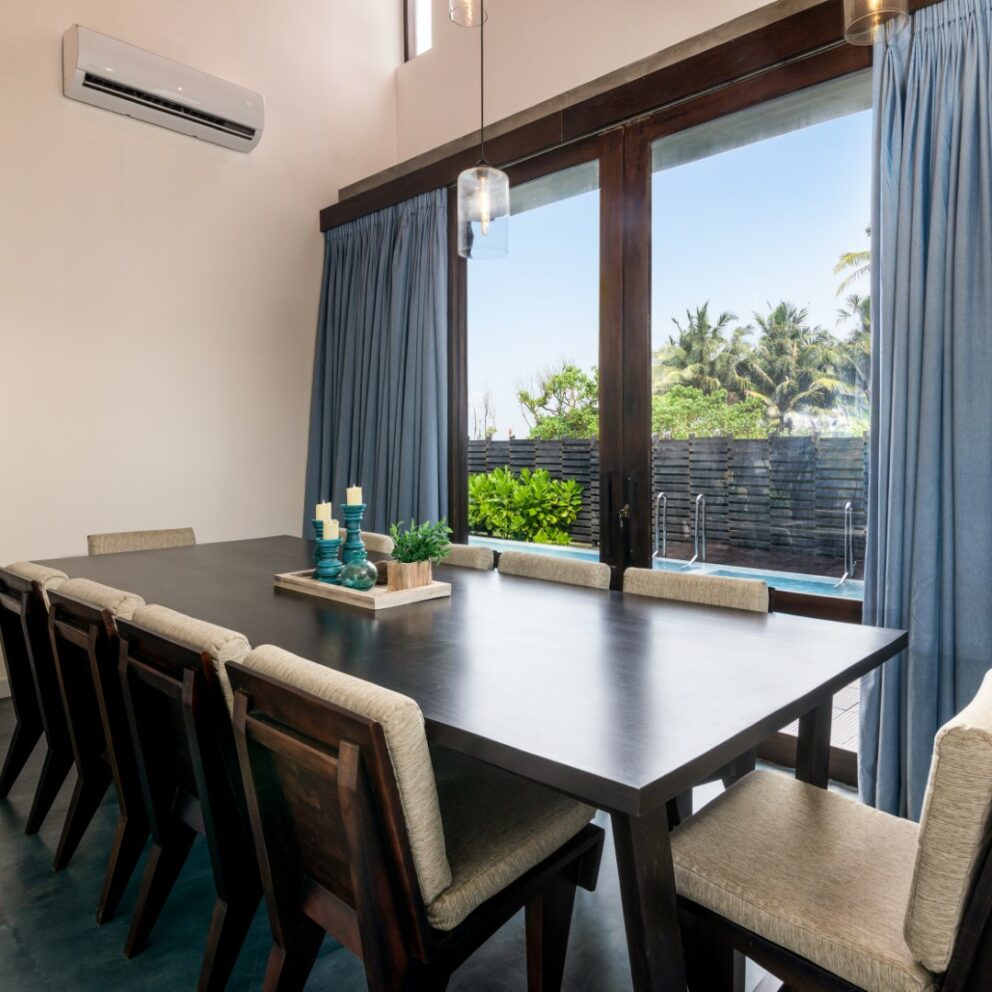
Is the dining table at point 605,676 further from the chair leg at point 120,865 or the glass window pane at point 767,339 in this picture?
the glass window pane at point 767,339

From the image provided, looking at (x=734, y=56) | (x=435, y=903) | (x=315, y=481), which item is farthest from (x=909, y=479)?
(x=315, y=481)

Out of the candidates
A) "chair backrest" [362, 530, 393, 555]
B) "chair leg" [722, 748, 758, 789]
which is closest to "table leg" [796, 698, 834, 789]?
"chair leg" [722, 748, 758, 789]

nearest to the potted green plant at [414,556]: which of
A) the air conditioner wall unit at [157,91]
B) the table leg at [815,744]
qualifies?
the table leg at [815,744]

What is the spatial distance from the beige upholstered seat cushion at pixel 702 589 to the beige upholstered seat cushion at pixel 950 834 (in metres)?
0.97

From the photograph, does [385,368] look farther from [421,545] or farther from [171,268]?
[421,545]

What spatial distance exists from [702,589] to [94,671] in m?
1.56

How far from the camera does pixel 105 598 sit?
5.94 ft

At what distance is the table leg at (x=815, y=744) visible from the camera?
1.74m

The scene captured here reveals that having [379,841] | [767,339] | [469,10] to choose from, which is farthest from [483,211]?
[379,841]

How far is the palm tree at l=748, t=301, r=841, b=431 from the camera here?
2.66 m

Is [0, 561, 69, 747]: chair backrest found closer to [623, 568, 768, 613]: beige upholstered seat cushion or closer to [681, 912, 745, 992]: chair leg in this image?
[623, 568, 768, 613]: beige upholstered seat cushion

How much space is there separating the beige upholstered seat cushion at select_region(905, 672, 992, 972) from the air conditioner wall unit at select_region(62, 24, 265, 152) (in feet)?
14.3

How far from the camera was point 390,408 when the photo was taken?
422 cm

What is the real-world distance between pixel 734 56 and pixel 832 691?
243 centimetres
